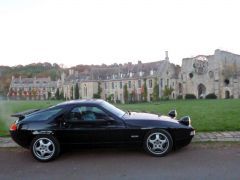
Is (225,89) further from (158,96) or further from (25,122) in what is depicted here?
(25,122)

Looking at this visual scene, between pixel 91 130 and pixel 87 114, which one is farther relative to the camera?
pixel 87 114

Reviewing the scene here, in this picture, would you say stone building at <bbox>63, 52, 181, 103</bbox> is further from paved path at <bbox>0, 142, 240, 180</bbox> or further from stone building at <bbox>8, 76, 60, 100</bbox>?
paved path at <bbox>0, 142, 240, 180</bbox>

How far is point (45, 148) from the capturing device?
6.27 meters

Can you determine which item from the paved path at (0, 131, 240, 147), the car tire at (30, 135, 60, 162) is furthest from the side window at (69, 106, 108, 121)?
the paved path at (0, 131, 240, 147)

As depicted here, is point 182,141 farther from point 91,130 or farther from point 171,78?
point 171,78

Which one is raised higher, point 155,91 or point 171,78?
point 171,78

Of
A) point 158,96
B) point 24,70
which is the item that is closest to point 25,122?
point 158,96

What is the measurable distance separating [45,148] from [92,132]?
1.11 meters

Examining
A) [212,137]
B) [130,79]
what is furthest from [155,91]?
[212,137]

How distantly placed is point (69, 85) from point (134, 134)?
75755 millimetres

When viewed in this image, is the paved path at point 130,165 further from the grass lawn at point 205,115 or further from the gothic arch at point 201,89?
the gothic arch at point 201,89

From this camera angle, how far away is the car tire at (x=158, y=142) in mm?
6270

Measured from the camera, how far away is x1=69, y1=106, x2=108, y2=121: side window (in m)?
6.43

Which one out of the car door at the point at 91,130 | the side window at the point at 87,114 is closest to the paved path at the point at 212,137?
the car door at the point at 91,130
